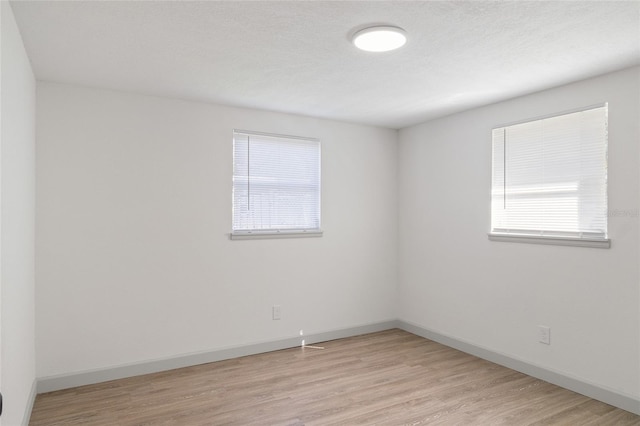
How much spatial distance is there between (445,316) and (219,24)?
358 centimetres

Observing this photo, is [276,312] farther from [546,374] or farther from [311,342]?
[546,374]

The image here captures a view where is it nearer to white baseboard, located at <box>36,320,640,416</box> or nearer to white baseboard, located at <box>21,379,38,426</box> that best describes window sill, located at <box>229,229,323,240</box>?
white baseboard, located at <box>36,320,640,416</box>

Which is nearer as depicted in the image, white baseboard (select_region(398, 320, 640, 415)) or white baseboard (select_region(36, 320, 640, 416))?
white baseboard (select_region(398, 320, 640, 415))

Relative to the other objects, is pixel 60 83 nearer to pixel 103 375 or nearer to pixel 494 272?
pixel 103 375

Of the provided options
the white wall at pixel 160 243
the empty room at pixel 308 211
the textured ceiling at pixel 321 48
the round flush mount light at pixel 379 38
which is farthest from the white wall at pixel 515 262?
the round flush mount light at pixel 379 38

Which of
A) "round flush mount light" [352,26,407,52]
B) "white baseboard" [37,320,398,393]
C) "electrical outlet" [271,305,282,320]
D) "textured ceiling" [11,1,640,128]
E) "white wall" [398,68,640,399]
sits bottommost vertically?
"white baseboard" [37,320,398,393]

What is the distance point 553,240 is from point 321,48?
94.9 inches

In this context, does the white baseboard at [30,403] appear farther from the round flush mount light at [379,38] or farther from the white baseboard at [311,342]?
the round flush mount light at [379,38]

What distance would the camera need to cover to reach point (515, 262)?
365 cm

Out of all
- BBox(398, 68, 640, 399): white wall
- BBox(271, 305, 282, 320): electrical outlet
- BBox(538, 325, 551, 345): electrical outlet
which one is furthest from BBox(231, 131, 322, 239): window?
BBox(538, 325, 551, 345): electrical outlet

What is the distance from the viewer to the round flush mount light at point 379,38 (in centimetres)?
228

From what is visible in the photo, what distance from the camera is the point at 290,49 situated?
102 inches

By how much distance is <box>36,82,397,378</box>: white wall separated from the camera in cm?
324

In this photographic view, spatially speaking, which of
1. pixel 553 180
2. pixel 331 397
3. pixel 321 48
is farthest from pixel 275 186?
pixel 553 180
